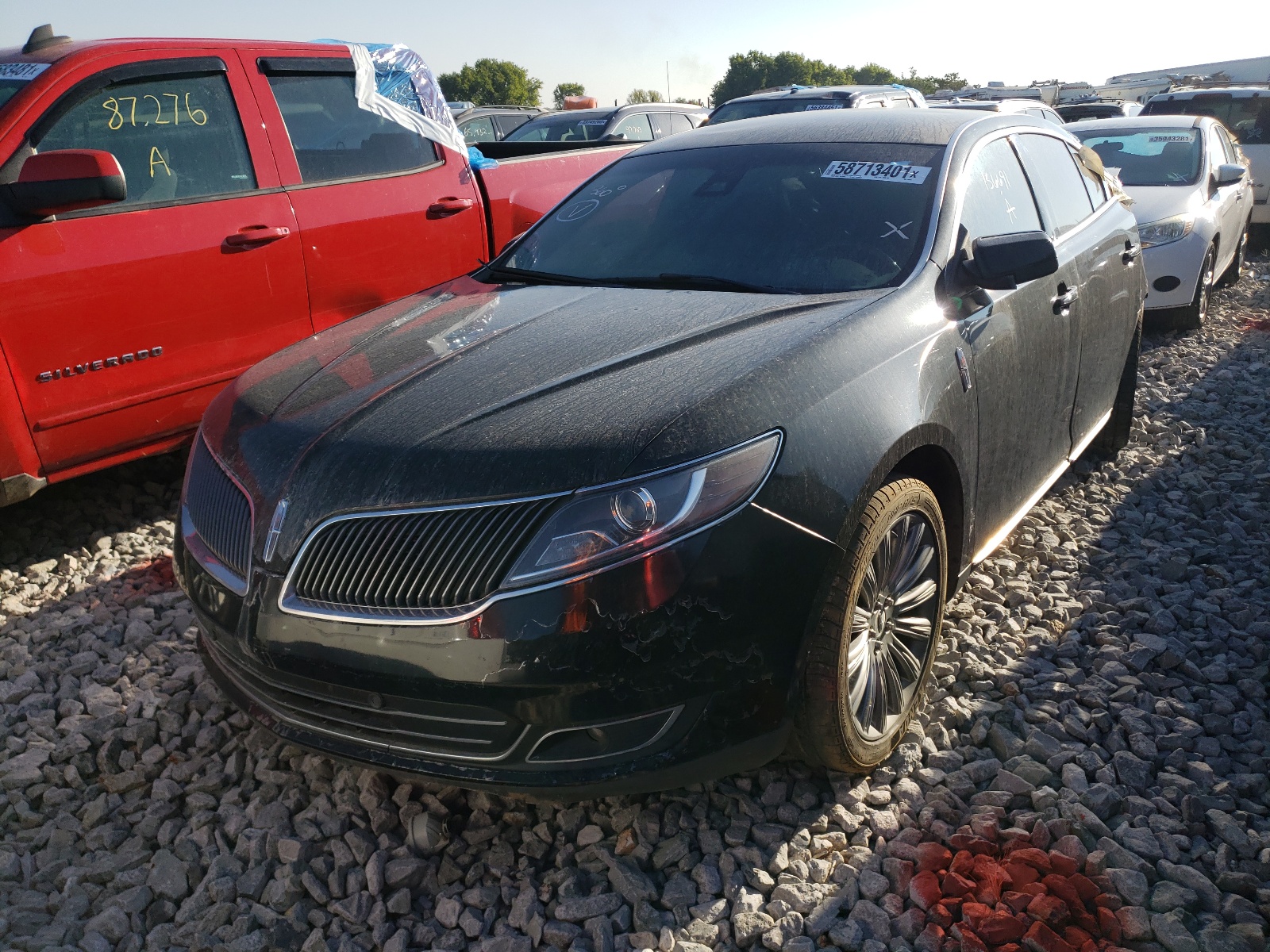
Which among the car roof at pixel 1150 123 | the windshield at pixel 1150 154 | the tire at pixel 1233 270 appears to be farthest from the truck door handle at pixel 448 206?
the tire at pixel 1233 270

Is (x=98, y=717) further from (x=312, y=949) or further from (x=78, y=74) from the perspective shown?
(x=78, y=74)

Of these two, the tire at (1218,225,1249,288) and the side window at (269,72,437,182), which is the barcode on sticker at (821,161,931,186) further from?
the tire at (1218,225,1249,288)

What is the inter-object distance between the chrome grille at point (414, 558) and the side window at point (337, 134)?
289 cm

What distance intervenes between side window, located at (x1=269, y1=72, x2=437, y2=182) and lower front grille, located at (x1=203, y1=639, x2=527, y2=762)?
9.66 feet

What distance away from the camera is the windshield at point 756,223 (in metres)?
2.97

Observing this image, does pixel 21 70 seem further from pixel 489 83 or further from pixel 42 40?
pixel 489 83

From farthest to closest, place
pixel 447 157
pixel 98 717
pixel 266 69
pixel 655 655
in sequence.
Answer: pixel 447 157
pixel 266 69
pixel 98 717
pixel 655 655

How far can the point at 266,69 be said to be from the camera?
4441 mm

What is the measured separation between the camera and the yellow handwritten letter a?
13.0 feet

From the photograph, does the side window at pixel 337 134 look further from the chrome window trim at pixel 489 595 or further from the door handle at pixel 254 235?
the chrome window trim at pixel 489 595

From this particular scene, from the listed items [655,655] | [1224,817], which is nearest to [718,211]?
[655,655]

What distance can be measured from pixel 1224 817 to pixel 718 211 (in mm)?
2258

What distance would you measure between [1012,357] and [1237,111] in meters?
13.2

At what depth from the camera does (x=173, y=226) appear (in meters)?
3.92
